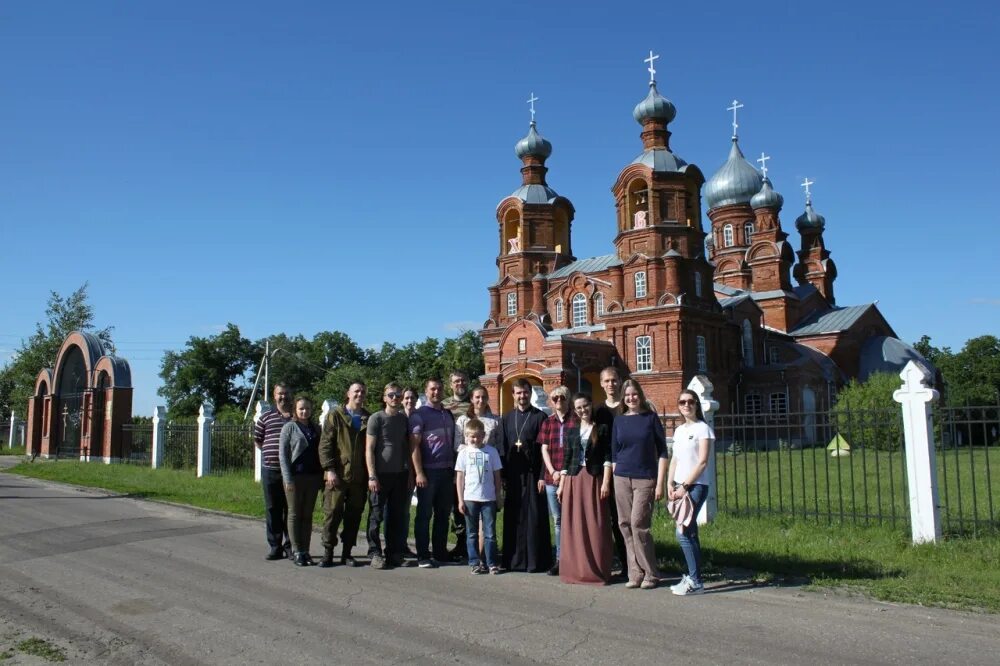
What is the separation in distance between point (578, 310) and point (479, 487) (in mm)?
34619

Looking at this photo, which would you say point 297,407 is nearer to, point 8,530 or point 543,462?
point 543,462

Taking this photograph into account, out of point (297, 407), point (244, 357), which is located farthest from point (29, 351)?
point (297, 407)

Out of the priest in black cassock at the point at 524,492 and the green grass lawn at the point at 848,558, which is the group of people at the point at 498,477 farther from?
the green grass lawn at the point at 848,558

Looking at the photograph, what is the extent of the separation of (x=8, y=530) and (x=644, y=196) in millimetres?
32086

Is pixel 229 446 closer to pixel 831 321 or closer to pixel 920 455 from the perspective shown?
pixel 920 455

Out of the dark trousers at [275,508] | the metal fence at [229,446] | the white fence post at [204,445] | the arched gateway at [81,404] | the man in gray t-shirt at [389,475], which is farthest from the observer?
the arched gateway at [81,404]

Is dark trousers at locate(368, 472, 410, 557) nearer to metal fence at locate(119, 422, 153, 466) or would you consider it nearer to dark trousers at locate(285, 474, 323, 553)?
dark trousers at locate(285, 474, 323, 553)

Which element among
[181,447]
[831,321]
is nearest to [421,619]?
[181,447]

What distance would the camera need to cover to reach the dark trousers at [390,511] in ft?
25.6

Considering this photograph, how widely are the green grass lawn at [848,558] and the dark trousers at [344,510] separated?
314 centimetres

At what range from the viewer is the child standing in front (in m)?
7.42

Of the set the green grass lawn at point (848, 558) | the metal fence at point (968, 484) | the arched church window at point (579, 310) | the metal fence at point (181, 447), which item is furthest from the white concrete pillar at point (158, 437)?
the arched church window at point (579, 310)

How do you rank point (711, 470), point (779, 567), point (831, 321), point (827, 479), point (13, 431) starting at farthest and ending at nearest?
1. point (831, 321)
2. point (13, 431)
3. point (711, 470)
4. point (827, 479)
5. point (779, 567)

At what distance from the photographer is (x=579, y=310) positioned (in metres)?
41.6
